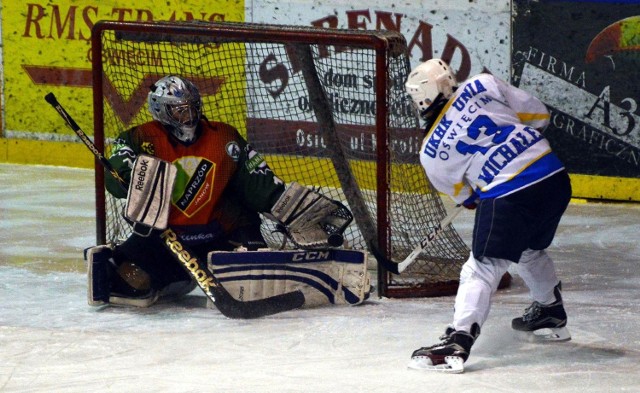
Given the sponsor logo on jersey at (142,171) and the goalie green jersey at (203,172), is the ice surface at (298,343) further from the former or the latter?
the sponsor logo on jersey at (142,171)

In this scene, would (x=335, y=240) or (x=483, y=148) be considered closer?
(x=483, y=148)

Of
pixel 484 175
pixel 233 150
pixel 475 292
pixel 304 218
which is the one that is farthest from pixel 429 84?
pixel 233 150

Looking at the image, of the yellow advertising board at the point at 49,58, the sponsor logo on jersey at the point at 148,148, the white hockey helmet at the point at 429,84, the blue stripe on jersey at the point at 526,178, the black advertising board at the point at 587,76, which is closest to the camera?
the blue stripe on jersey at the point at 526,178

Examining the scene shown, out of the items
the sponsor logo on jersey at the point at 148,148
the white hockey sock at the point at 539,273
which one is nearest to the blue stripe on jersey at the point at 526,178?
the white hockey sock at the point at 539,273

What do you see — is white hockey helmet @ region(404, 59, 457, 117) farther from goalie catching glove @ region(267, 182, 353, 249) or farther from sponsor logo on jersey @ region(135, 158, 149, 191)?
sponsor logo on jersey @ region(135, 158, 149, 191)

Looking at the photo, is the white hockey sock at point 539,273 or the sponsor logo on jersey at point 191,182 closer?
the white hockey sock at point 539,273

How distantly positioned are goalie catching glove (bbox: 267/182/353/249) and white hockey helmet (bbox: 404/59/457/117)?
2.79ft

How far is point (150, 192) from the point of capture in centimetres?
524

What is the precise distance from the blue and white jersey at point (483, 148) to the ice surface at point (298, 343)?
596 mm

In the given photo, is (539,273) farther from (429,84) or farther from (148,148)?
(148,148)

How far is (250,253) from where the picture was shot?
5.36 m

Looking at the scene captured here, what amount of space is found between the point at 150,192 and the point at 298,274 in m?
0.64

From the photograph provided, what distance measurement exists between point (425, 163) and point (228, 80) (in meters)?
3.04

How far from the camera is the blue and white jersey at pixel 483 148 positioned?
4.58m
